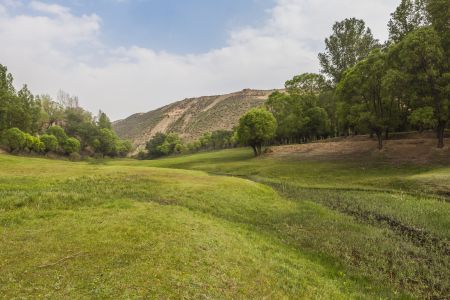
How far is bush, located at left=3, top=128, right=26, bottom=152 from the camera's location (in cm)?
9100

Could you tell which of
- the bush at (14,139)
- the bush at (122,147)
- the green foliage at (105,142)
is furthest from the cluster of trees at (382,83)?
the bush at (122,147)

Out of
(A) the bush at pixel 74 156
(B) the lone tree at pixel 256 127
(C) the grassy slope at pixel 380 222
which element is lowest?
(C) the grassy slope at pixel 380 222

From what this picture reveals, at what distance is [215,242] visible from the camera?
1731 centimetres

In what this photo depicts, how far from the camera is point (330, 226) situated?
24219mm

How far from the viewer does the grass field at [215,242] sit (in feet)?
40.1

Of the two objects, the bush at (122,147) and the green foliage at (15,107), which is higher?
the green foliage at (15,107)

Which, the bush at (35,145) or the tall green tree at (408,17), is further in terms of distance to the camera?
the bush at (35,145)

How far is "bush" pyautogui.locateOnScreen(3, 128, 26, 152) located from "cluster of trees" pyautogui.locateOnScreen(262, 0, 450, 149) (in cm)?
7915

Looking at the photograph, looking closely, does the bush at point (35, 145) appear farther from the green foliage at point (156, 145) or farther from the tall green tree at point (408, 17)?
the tall green tree at point (408, 17)

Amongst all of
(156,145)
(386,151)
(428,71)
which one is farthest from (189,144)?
(428,71)

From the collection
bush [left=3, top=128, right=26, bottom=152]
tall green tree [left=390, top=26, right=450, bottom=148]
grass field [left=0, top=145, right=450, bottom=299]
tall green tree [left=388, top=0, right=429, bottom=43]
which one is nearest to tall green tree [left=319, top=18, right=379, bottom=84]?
tall green tree [left=388, top=0, right=429, bottom=43]

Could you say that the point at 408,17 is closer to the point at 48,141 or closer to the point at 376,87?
the point at 376,87

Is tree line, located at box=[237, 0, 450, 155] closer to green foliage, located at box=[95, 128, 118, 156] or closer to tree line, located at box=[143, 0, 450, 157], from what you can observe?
tree line, located at box=[143, 0, 450, 157]

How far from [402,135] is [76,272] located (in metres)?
73.2
